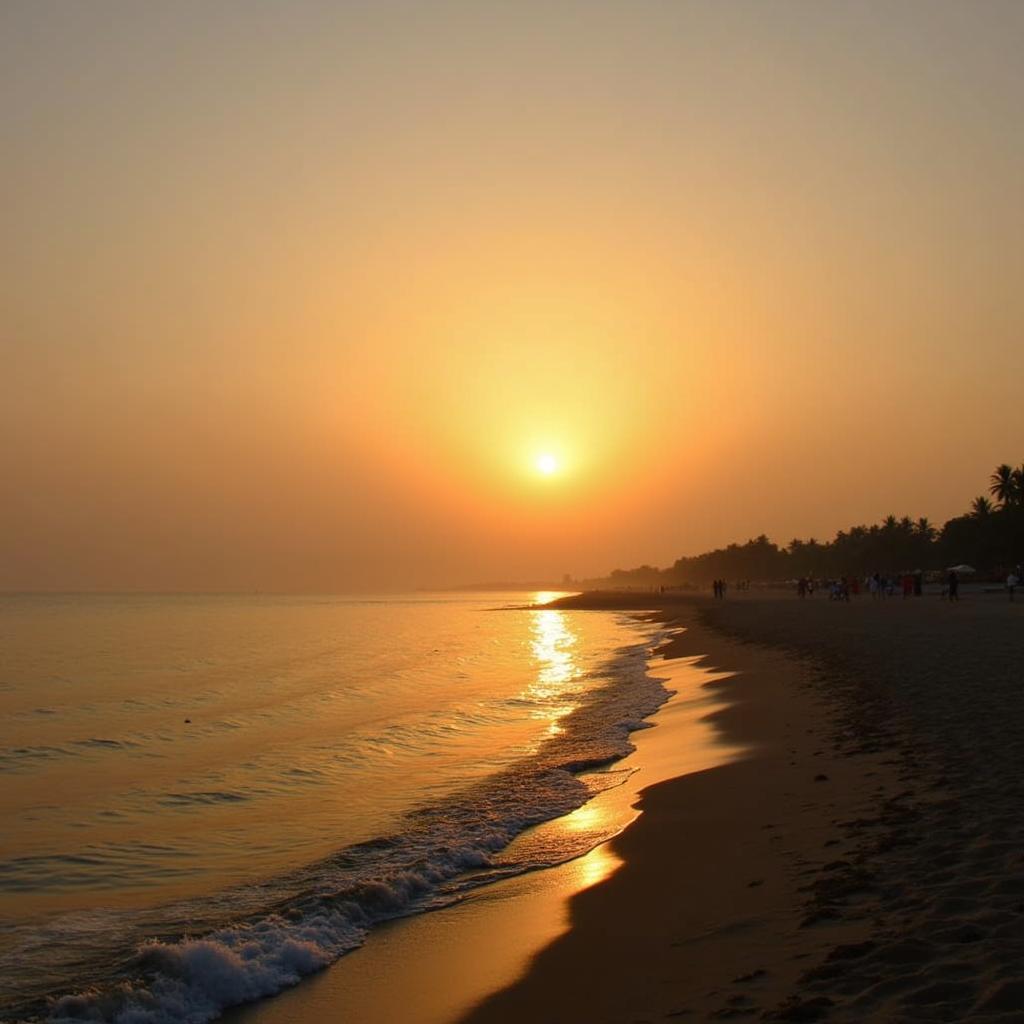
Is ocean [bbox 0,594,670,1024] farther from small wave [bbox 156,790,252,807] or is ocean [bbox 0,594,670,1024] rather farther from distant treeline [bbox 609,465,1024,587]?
distant treeline [bbox 609,465,1024,587]

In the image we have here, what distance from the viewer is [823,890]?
701 centimetres

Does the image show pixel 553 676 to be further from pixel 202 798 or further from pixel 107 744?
pixel 202 798

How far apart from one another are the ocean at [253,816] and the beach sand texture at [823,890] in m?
1.74

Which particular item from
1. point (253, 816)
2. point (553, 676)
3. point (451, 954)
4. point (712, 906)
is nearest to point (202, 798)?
point (253, 816)

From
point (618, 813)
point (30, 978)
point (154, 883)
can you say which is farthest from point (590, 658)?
point (30, 978)

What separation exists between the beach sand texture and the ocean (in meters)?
1.74

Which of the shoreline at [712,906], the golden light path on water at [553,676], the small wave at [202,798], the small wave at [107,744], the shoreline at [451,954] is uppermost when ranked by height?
the shoreline at [712,906]

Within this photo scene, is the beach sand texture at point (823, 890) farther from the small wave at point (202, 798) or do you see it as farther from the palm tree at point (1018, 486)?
the palm tree at point (1018, 486)

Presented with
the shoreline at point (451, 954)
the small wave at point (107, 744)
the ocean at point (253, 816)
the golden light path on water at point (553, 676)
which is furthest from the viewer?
the golden light path on water at point (553, 676)

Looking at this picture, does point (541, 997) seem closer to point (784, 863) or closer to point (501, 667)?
point (784, 863)

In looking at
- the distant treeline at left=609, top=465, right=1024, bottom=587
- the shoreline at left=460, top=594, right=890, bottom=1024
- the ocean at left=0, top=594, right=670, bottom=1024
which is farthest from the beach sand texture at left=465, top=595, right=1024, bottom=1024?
the distant treeline at left=609, top=465, right=1024, bottom=587

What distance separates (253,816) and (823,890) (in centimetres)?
863

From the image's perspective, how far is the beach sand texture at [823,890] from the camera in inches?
207

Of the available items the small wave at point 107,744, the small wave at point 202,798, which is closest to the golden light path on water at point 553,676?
the small wave at point 202,798
